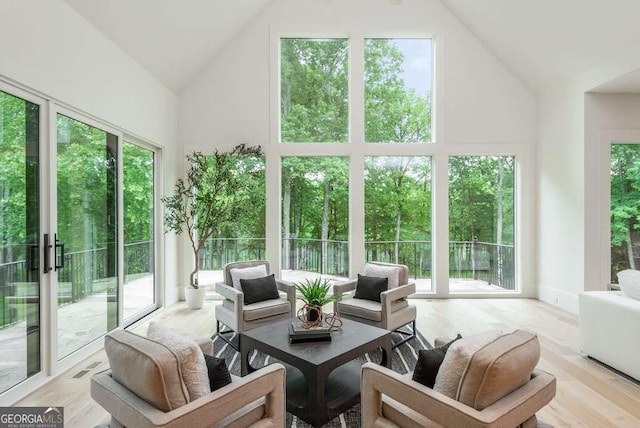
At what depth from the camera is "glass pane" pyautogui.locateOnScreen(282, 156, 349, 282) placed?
5.82m

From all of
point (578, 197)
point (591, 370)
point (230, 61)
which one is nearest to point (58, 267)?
point (230, 61)

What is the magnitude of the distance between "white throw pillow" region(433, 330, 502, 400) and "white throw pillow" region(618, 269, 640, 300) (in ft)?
7.73

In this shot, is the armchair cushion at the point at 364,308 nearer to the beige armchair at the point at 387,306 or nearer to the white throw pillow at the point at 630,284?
the beige armchair at the point at 387,306

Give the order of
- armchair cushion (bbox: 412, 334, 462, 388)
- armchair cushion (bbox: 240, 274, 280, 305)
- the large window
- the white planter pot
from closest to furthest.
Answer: armchair cushion (bbox: 412, 334, 462, 388)
armchair cushion (bbox: 240, 274, 280, 305)
the white planter pot
the large window

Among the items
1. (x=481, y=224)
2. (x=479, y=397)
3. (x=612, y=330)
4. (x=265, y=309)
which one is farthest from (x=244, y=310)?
(x=481, y=224)

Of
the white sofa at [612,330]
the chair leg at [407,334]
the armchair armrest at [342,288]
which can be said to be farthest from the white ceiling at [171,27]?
the white sofa at [612,330]

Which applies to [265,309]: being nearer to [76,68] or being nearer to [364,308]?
[364,308]

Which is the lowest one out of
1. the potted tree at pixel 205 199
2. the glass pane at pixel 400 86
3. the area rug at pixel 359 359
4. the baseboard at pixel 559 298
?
the area rug at pixel 359 359

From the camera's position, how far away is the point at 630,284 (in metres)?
3.05

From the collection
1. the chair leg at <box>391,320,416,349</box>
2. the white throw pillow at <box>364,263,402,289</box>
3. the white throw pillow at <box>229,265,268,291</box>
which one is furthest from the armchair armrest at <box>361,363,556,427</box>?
the white throw pillow at <box>229,265,268,291</box>

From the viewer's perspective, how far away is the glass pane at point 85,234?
3.25m

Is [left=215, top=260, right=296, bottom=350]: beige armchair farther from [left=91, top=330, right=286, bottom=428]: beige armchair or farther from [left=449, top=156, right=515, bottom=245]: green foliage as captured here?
[left=449, top=156, right=515, bottom=245]: green foliage

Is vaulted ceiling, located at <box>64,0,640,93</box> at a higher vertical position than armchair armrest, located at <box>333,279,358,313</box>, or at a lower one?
higher

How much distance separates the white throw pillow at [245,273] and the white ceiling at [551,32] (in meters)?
4.79
